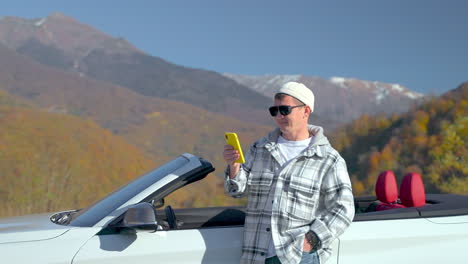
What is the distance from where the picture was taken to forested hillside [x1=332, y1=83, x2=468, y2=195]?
34.4ft

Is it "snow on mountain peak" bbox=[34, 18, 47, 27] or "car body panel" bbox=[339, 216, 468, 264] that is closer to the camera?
"car body panel" bbox=[339, 216, 468, 264]

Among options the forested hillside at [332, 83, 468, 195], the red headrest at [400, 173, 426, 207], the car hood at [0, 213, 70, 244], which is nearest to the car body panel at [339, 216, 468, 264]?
the red headrest at [400, 173, 426, 207]

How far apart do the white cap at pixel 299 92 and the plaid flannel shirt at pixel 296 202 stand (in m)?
0.21

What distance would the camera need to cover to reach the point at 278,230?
2930 millimetres

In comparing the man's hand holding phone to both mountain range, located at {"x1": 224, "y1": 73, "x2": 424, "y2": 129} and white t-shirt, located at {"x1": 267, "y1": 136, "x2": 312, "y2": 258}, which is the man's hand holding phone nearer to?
white t-shirt, located at {"x1": 267, "y1": 136, "x2": 312, "y2": 258}

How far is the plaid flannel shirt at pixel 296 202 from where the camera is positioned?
9.47 feet

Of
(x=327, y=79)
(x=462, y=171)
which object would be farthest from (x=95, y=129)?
(x=327, y=79)

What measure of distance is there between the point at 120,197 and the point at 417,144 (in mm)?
10386

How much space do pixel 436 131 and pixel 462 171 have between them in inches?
116

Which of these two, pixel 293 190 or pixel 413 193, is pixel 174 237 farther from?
pixel 413 193

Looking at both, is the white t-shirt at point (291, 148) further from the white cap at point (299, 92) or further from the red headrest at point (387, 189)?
the red headrest at point (387, 189)

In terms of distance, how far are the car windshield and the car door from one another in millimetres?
229

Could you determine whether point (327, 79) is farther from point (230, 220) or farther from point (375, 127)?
point (230, 220)

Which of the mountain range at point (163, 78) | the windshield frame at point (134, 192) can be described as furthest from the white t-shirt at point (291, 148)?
the mountain range at point (163, 78)
